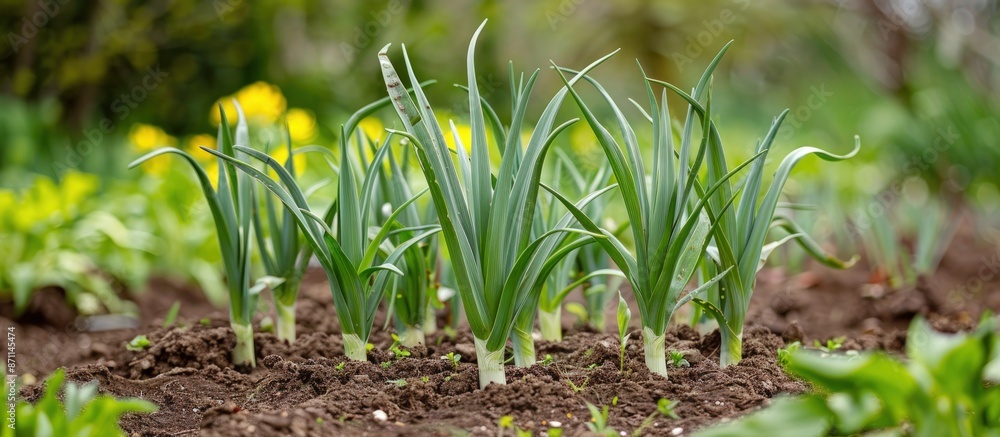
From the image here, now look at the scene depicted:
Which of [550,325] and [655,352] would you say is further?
[550,325]

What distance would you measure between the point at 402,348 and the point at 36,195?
240cm

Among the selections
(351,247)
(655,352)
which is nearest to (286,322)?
(351,247)

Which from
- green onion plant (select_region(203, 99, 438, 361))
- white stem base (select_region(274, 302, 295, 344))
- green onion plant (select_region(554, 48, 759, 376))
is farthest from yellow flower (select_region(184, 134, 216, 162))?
green onion plant (select_region(554, 48, 759, 376))

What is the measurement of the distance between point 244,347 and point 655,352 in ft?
3.63

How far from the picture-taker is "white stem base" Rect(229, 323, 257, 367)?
7.17 ft

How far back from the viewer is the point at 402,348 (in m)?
2.15

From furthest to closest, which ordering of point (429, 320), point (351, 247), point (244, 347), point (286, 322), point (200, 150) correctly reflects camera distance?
point (200, 150), point (429, 320), point (286, 322), point (244, 347), point (351, 247)

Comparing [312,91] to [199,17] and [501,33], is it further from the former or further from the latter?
[501,33]

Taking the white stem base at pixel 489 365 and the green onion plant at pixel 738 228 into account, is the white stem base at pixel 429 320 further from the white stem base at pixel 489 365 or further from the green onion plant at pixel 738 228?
the green onion plant at pixel 738 228

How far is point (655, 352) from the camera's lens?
176 centimetres

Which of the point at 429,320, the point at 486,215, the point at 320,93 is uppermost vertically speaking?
the point at 320,93

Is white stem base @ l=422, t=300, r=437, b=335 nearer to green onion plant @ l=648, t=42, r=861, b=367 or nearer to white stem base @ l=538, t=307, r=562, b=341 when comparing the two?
white stem base @ l=538, t=307, r=562, b=341

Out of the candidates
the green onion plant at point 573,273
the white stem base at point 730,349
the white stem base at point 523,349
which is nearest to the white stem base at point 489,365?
the white stem base at point 523,349

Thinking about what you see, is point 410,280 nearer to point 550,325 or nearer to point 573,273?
point 550,325
